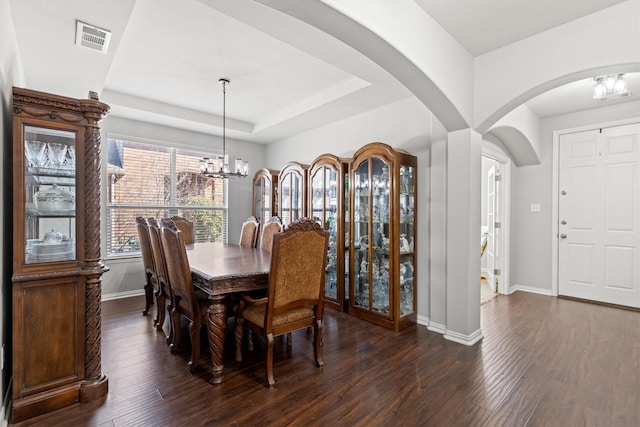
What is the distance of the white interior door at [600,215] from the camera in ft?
13.1

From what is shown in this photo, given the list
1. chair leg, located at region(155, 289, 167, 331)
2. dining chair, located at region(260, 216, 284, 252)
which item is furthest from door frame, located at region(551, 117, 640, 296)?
chair leg, located at region(155, 289, 167, 331)

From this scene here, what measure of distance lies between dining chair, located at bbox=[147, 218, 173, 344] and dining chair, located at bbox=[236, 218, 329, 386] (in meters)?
0.77

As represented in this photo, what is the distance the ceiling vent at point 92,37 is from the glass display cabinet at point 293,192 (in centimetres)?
268

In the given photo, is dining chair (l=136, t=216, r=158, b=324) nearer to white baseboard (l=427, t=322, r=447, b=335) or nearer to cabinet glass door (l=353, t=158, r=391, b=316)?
cabinet glass door (l=353, t=158, r=391, b=316)

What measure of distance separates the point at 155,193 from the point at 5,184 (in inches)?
120

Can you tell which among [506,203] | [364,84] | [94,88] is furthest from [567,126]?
[94,88]

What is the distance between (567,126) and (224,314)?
521 cm

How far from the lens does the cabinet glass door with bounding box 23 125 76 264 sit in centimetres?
185

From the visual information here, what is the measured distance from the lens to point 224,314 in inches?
89.7

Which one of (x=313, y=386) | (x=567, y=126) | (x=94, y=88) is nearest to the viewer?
(x=313, y=386)

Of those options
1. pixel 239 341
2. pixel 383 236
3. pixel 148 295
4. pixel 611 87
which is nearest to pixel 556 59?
pixel 611 87

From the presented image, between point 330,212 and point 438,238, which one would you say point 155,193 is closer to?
point 330,212

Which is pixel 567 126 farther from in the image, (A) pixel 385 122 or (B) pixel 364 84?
(B) pixel 364 84

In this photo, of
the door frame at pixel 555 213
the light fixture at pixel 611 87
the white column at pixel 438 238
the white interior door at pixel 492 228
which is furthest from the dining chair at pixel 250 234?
the door frame at pixel 555 213
